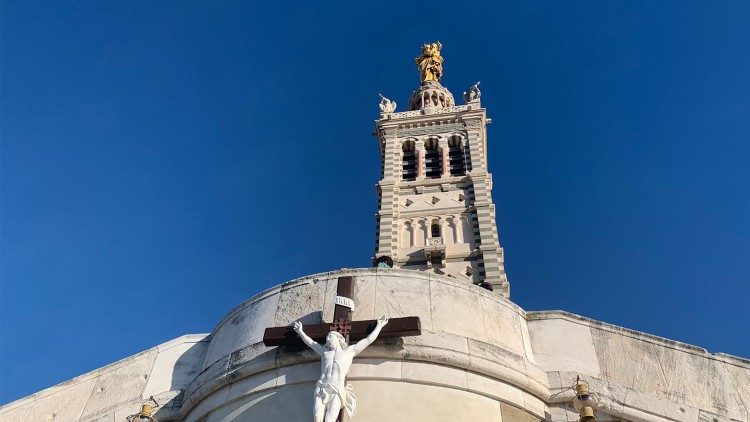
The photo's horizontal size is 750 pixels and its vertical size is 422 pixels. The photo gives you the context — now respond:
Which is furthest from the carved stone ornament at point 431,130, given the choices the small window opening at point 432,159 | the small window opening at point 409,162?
the small window opening at point 409,162

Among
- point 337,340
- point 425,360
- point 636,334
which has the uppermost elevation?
point 636,334

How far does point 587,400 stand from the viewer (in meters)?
10.0

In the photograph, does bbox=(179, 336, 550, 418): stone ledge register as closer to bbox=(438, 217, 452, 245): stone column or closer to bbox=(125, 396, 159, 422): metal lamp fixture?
bbox=(125, 396, 159, 422): metal lamp fixture

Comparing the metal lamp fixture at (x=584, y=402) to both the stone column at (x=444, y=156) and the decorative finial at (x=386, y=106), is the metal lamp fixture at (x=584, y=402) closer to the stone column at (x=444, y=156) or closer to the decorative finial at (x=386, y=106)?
the stone column at (x=444, y=156)

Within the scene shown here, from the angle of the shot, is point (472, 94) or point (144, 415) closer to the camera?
point (144, 415)

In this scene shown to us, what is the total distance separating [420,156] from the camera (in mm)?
38875

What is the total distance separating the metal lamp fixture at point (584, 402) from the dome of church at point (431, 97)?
1429 inches

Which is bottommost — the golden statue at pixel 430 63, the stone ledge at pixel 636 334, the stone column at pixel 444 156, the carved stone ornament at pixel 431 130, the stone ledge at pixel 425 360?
the stone ledge at pixel 425 360

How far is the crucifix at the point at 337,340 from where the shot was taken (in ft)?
30.4

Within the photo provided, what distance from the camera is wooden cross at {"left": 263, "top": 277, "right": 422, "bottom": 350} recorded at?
1015 centimetres

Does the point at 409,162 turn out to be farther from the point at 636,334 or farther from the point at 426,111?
the point at 636,334

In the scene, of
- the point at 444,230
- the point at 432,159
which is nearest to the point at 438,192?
the point at 444,230

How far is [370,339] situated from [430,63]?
43676 mm

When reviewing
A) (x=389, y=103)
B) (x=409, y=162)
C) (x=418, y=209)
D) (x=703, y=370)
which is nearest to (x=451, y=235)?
(x=418, y=209)
